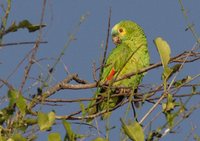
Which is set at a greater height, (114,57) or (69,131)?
(114,57)

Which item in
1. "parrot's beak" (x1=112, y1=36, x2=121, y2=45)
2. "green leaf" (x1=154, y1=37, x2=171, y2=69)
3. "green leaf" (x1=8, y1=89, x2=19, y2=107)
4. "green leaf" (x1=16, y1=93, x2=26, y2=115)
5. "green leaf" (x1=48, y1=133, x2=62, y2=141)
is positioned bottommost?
"green leaf" (x1=48, y1=133, x2=62, y2=141)

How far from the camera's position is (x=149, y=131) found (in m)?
1.96

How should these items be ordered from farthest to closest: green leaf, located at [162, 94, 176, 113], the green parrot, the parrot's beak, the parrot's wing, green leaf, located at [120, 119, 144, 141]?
the parrot's beak, the green parrot, the parrot's wing, green leaf, located at [162, 94, 176, 113], green leaf, located at [120, 119, 144, 141]

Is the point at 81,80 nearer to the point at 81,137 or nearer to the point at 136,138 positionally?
the point at 81,137

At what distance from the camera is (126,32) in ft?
20.6

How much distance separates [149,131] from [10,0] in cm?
83

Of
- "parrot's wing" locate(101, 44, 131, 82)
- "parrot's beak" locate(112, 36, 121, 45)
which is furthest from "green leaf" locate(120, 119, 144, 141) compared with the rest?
"parrot's beak" locate(112, 36, 121, 45)

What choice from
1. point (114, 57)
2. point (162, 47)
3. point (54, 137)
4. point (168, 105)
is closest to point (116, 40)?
point (114, 57)

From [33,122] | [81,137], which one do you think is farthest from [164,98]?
[33,122]

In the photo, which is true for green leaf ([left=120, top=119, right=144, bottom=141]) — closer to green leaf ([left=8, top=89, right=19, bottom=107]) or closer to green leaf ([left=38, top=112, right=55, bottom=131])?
green leaf ([left=38, top=112, right=55, bottom=131])

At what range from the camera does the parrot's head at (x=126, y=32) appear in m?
6.16

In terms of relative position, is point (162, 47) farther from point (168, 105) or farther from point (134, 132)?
point (134, 132)

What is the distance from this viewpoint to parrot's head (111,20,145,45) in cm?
616

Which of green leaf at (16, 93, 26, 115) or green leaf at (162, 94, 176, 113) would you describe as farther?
green leaf at (162, 94, 176, 113)
